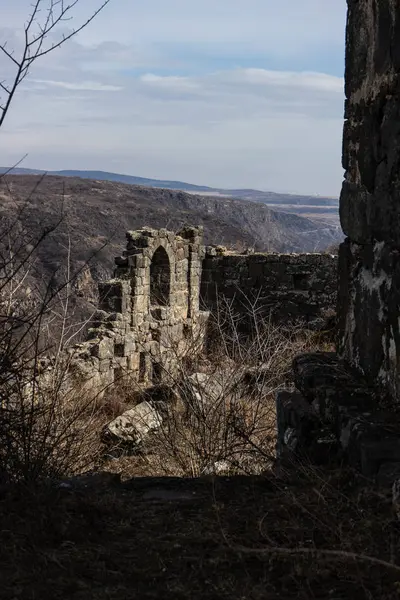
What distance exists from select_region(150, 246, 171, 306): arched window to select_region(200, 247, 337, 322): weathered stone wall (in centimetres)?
113

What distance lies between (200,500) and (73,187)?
55028 millimetres

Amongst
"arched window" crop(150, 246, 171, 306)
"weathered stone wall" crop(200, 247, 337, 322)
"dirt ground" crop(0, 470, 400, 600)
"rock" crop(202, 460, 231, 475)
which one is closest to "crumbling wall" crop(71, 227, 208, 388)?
"arched window" crop(150, 246, 171, 306)

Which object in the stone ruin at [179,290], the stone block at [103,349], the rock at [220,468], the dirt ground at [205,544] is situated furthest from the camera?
the stone ruin at [179,290]

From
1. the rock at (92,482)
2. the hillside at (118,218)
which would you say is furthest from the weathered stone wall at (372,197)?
the hillside at (118,218)

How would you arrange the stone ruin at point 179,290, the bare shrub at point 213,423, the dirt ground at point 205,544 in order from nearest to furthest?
the dirt ground at point 205,544, the bare shrub at point 213,423, the stone ruin at point 179,290

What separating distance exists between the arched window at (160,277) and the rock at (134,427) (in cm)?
678

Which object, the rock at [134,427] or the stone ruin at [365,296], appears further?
the rock at [134,427]

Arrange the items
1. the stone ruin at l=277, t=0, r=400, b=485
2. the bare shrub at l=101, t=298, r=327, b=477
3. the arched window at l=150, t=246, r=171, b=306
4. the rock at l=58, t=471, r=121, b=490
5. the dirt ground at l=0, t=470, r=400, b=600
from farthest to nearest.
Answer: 1. the arched window at l=150, t=246, r=171, b=306
2. the bare shrub at l=101, t=298, r=327, b=477
3. the rock at l=58, t=471, r=121, b=490
4. the stone ruin at l=277, t=0, r=400, b=485
5. the dirt ground at l=0, t=470, r=400, b=600

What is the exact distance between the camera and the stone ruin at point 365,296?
10.9ft

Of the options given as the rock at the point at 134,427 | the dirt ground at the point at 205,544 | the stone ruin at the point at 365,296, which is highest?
the stone ruin at the point at 365,296

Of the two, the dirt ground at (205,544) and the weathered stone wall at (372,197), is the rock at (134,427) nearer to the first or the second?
the weathered stone wall at (372,197)

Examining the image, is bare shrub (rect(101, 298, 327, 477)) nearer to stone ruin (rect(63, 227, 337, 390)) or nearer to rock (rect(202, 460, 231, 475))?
rock (rect(202, 460, 231, 475))

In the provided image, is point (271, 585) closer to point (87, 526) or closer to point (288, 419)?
point (87, 526)

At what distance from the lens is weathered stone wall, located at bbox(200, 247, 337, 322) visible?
16.2 meters
